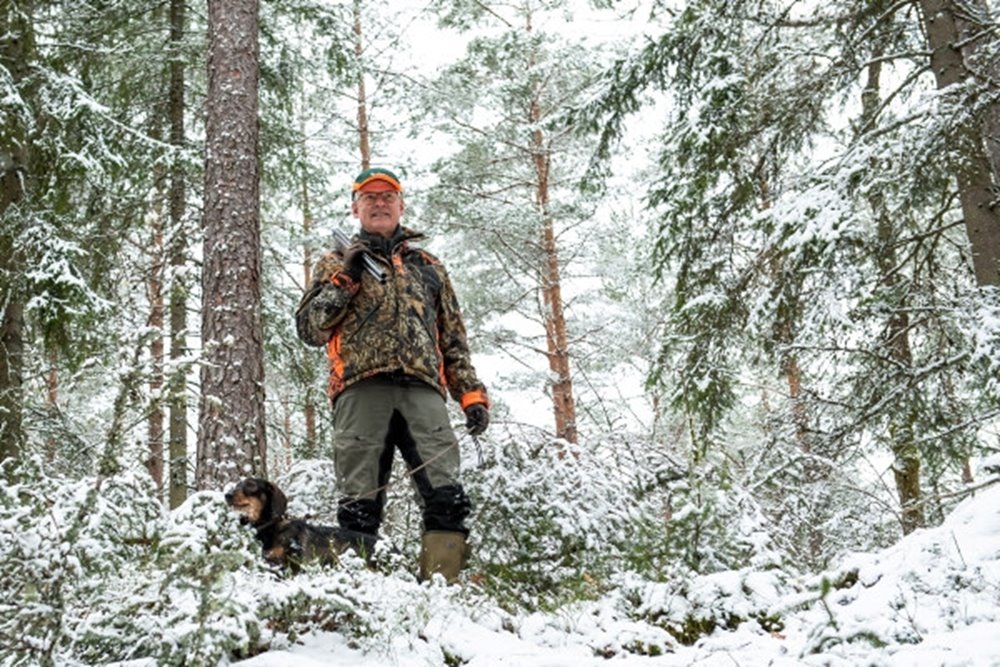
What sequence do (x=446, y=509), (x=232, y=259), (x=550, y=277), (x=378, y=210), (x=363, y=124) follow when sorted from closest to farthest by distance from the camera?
(x=446, y=509) < (x=378, y=210) < (x=232, y=259) < (x=550, y=277) < (x=363, y=124)

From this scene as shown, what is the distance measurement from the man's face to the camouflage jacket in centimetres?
6

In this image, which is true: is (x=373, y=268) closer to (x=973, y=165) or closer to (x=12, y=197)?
(x=973, y=165)

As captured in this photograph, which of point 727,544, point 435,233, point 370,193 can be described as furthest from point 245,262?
point 435,233

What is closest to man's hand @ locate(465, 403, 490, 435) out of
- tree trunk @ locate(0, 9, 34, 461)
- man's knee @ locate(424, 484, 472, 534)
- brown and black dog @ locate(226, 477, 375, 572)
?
man's knee @ locate(424, 484, 472, 534)

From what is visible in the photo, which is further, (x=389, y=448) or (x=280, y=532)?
(x=389, y=448)

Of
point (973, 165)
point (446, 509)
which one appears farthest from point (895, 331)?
point (446, 509)

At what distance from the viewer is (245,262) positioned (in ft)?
16.4

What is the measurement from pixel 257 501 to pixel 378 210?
191 cm

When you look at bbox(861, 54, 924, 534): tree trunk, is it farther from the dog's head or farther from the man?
the dog's head

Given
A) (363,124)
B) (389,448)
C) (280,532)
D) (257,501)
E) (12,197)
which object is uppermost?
(363,124)

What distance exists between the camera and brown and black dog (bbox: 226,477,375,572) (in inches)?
137

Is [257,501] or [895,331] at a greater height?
[895,331]

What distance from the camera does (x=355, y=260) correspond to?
4391 mm

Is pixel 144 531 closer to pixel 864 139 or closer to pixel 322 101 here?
pixel 864 139
